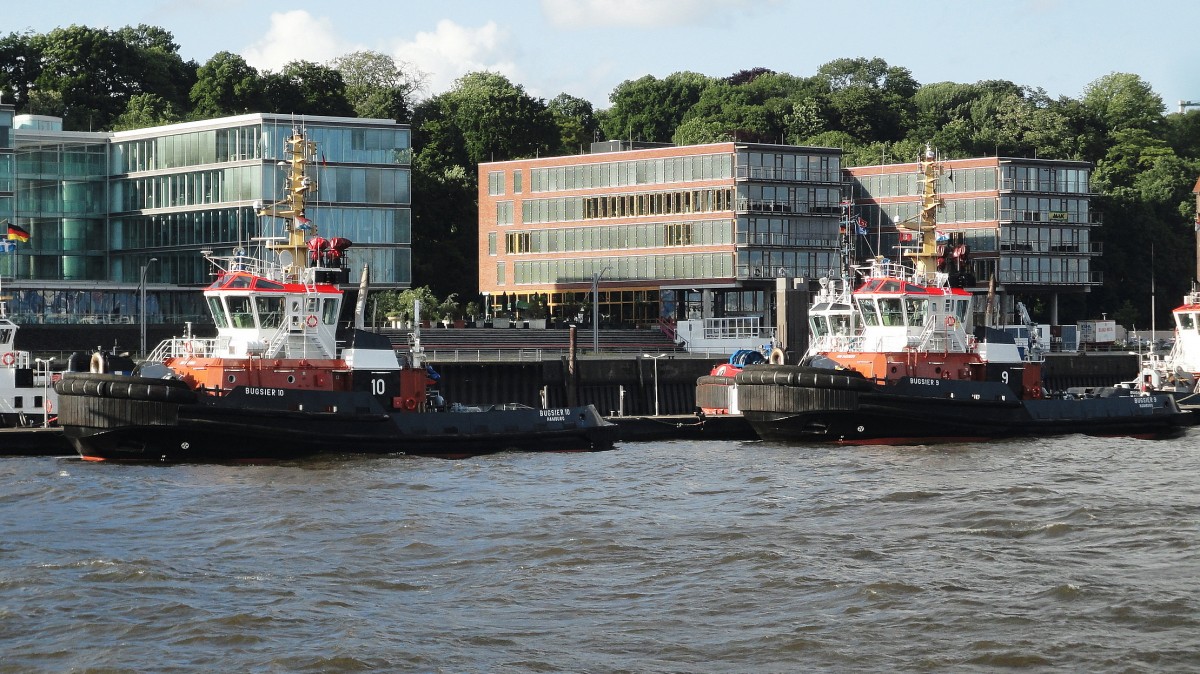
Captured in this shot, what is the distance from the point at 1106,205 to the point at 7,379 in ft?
271

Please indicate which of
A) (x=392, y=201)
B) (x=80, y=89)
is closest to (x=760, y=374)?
(x=392, y=201)

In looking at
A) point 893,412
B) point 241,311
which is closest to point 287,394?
point 241,311

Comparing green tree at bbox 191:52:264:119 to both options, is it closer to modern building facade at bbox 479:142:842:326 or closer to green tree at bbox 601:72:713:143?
modern building facade at bbox 479:142:842:326

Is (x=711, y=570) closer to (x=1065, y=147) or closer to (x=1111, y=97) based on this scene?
(x=1065, y=147)

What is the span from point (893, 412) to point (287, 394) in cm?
1752

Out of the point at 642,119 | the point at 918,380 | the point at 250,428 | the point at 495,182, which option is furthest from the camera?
the point at 642,119

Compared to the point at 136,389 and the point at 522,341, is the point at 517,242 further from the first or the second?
the point at 136,389

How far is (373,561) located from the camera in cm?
2667

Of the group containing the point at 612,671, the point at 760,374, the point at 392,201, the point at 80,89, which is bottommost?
the point at 612,671

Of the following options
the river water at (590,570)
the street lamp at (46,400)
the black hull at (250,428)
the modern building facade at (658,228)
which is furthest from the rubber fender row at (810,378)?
the modern building facade at (658,228)

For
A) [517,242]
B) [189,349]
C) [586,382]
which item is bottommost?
[586,382]

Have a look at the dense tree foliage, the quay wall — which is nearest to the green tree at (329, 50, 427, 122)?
the dense tree foliage

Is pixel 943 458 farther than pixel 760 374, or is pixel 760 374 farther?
pixel 760 374

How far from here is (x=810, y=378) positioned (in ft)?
154
